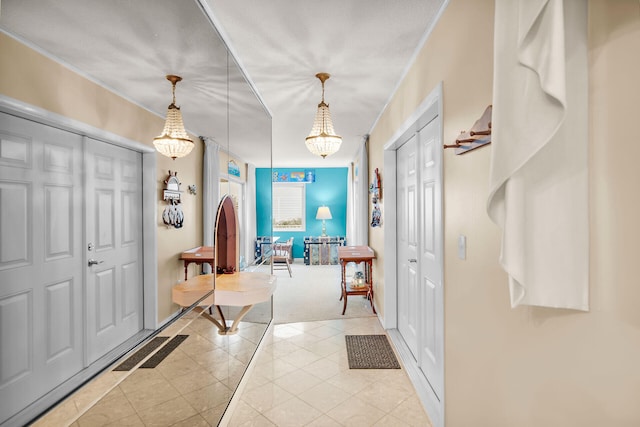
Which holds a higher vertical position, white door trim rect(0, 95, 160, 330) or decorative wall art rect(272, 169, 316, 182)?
decorative wall art rect(272, 169, 316, 182)

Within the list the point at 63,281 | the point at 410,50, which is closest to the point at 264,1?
the point at 410,50

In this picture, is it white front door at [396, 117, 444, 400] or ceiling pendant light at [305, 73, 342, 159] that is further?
ceiling pendant light at [305, 73, 342, 159]

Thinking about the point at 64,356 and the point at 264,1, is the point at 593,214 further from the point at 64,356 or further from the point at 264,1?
the point at 264,1

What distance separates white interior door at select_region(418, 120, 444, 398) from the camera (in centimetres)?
231

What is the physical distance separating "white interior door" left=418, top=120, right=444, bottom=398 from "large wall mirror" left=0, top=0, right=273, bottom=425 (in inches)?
53.9

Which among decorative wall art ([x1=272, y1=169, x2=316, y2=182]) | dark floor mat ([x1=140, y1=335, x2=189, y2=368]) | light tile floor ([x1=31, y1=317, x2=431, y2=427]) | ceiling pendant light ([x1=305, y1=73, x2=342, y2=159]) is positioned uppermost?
decorative wall art ([x1=272, y1=169, x2=316, y2=182])

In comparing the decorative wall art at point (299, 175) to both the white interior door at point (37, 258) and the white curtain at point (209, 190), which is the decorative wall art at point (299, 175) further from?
the white interior door at point (37, 258)

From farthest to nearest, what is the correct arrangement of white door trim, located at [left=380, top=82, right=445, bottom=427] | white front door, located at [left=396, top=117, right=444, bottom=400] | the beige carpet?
the beige carpet → white front door, located at [left=396, top=117, right=444, bottom=400] → white door trim, located at [left=380, top=82, right=445, bottom=427]

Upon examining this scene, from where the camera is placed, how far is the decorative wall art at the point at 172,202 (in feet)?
4.17

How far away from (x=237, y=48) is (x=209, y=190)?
1.01 metres

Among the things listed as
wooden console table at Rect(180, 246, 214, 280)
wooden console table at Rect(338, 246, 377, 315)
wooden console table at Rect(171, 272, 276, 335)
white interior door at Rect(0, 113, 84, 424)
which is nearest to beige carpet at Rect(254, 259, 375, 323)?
wooden console table at Rect(338, 246, 377, 315)

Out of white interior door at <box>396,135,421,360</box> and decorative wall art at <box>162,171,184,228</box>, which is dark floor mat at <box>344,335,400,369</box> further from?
decorative wall art at <box>162,171,184,228</box>

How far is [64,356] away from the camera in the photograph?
742mm

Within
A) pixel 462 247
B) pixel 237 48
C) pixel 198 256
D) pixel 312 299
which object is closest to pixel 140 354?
pixel 198 256
